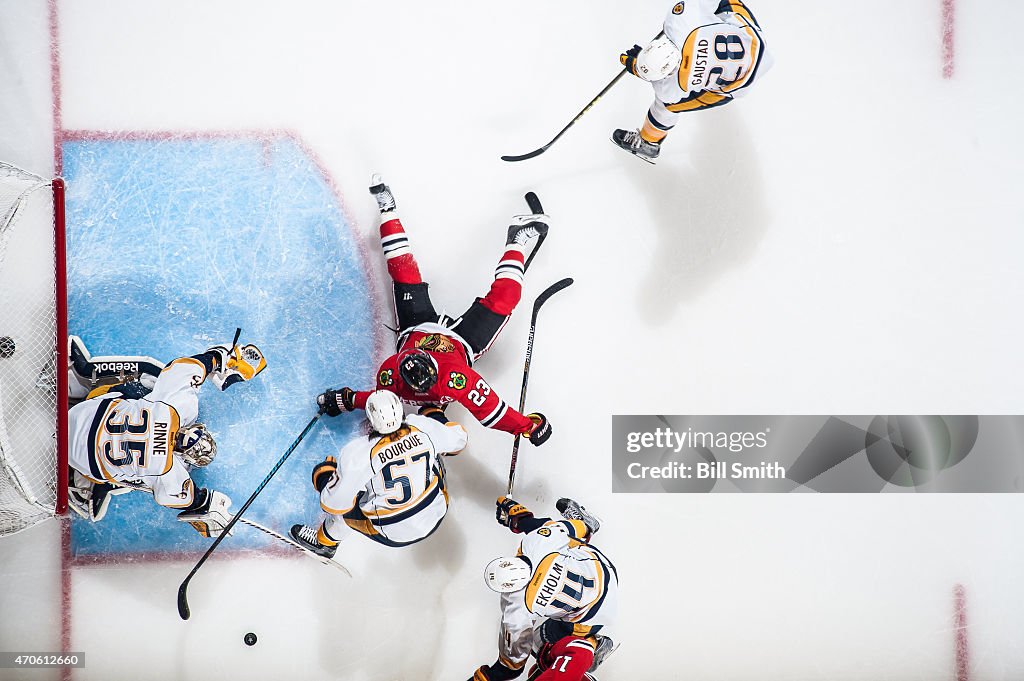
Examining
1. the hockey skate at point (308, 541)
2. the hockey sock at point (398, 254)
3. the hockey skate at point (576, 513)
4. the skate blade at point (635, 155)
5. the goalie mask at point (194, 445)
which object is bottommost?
the hockey skate at point (308, 541)

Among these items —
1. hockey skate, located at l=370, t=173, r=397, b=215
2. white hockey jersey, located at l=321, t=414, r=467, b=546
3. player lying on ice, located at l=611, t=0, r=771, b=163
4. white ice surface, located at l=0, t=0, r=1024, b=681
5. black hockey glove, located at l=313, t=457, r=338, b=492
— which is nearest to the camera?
white hockey jersey, located at l=321, t=414, r=467, b=546

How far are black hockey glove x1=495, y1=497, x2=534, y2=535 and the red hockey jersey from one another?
356 mm

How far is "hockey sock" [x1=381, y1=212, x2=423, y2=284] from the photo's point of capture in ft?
11.3

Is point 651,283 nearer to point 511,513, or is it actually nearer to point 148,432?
point 511,513

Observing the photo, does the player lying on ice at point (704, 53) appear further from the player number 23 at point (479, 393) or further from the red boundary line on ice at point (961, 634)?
the red boundary line on ice at point (961, 634)

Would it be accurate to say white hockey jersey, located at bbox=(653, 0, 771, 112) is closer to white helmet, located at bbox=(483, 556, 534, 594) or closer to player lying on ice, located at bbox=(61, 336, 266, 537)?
white helmet, located at bbox=(483, 556, 534, 594)

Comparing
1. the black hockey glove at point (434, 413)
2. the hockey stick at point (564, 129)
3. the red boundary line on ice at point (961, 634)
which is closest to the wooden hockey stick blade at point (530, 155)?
the hockey stick at point (564, 129)

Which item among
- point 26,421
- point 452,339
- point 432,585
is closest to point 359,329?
point 452,339

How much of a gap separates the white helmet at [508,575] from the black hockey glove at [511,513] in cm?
42

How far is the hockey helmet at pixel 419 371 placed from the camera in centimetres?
298

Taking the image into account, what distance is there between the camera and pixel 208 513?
340 cm

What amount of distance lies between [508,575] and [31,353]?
246 cm

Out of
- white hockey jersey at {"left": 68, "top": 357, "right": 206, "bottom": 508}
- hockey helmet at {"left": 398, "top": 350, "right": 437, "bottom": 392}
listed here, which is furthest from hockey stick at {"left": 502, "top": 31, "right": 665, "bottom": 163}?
white hockey jersey at {"left": 68, "top": 357, "right": 206, "bottom": 508}

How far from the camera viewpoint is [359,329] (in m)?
3.62
